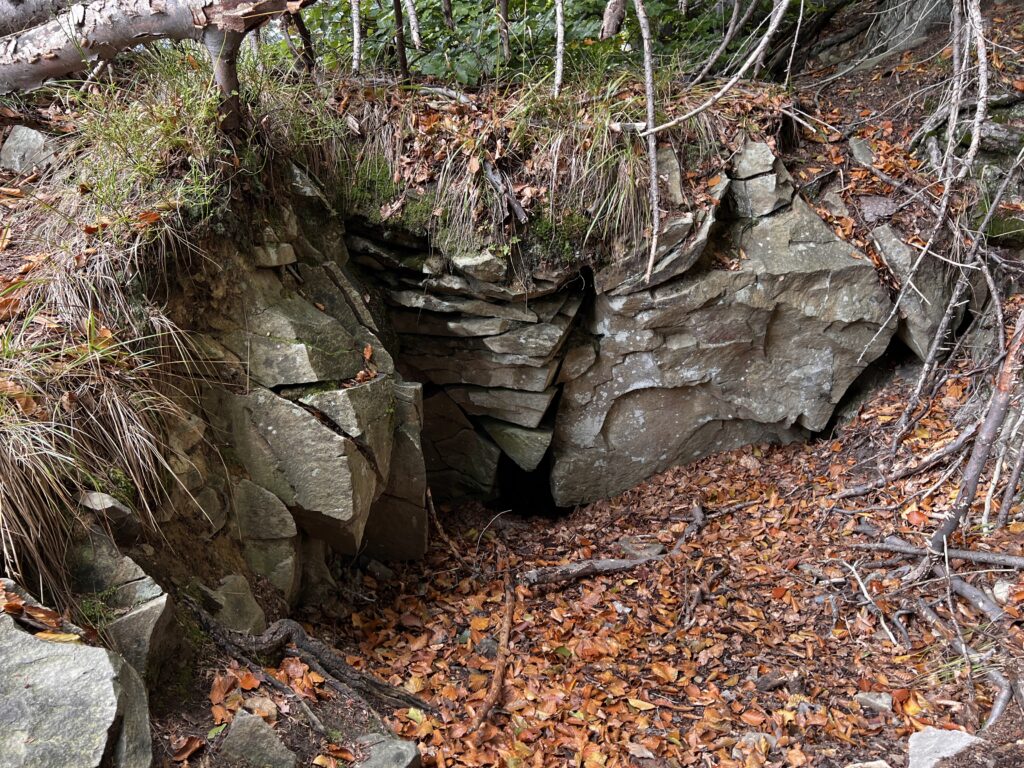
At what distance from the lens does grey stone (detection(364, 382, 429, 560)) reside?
4.21m

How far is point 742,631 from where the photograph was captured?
3727 millimetres

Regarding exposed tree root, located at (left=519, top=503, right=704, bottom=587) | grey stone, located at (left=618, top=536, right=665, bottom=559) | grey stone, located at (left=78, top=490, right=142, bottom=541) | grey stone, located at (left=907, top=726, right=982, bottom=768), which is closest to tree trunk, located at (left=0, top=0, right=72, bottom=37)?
grey stone, located at (left=78, top=490, right=142, bottom=541)

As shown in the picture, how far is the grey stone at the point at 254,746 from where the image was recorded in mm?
2311

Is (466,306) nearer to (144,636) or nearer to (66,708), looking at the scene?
(144,636)

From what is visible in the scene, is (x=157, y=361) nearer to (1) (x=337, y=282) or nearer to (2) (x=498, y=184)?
(1) (x=337, y=282)

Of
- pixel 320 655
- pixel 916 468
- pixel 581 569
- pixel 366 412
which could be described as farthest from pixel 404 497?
pixel 916 468

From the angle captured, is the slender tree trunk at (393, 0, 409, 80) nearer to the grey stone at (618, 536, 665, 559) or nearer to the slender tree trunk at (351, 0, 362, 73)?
the slender tree trunk at (351, 0, 362, 73)

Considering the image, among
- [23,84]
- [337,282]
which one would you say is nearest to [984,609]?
[337,282]

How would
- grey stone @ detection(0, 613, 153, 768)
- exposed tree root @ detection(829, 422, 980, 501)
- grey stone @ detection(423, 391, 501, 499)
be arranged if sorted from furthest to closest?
grey stone @ detection(423, 391, 501, 499) → exposed tree root @ detection(829, 422, 980, 501) → grey stone @ detection(0, 613, 153, 768)

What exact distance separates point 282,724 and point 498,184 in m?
3.09

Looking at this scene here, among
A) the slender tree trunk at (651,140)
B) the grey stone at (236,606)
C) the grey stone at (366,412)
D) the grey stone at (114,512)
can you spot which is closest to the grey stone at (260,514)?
the grey stone at (236,606)

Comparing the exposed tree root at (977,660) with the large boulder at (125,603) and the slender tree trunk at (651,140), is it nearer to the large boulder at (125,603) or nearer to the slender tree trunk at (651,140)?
the slender tree trunk at (651,140)

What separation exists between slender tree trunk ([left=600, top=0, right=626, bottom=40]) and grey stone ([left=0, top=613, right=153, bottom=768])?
4712 mm

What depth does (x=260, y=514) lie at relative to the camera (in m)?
3.44
